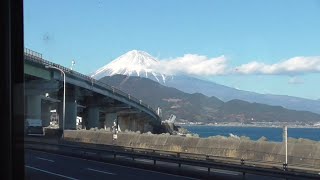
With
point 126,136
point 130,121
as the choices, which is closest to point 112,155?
point 126,136

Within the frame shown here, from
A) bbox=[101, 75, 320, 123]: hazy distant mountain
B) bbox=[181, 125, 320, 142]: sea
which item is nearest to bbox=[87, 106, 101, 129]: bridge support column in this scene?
bbox=[101, 75, 320, 123]: hazy distant mountain

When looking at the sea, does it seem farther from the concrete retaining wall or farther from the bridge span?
the bridge span

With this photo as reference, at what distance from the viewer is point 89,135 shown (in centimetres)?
5344

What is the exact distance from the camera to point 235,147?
3406 centimetres

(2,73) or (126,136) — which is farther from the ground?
(2,73)

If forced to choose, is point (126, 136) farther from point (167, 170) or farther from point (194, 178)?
point (194, 178)

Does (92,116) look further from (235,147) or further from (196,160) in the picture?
(196,160)

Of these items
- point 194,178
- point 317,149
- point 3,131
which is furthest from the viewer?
point 317,149

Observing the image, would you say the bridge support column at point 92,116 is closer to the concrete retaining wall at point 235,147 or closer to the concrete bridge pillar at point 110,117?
the concrete bridge pillar at point 110,117

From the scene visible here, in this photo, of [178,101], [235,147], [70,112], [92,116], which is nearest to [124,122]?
[178,101]

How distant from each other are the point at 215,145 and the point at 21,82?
33.6m

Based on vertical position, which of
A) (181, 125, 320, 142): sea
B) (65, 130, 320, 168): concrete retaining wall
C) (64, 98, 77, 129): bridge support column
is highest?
(64, 98, 77, 129): bridge support column

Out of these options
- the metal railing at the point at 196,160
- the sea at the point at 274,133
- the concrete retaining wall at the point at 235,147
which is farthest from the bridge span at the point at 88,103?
the sea at the point at 274,133

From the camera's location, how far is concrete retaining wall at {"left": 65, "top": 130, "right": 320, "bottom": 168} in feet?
92.9
